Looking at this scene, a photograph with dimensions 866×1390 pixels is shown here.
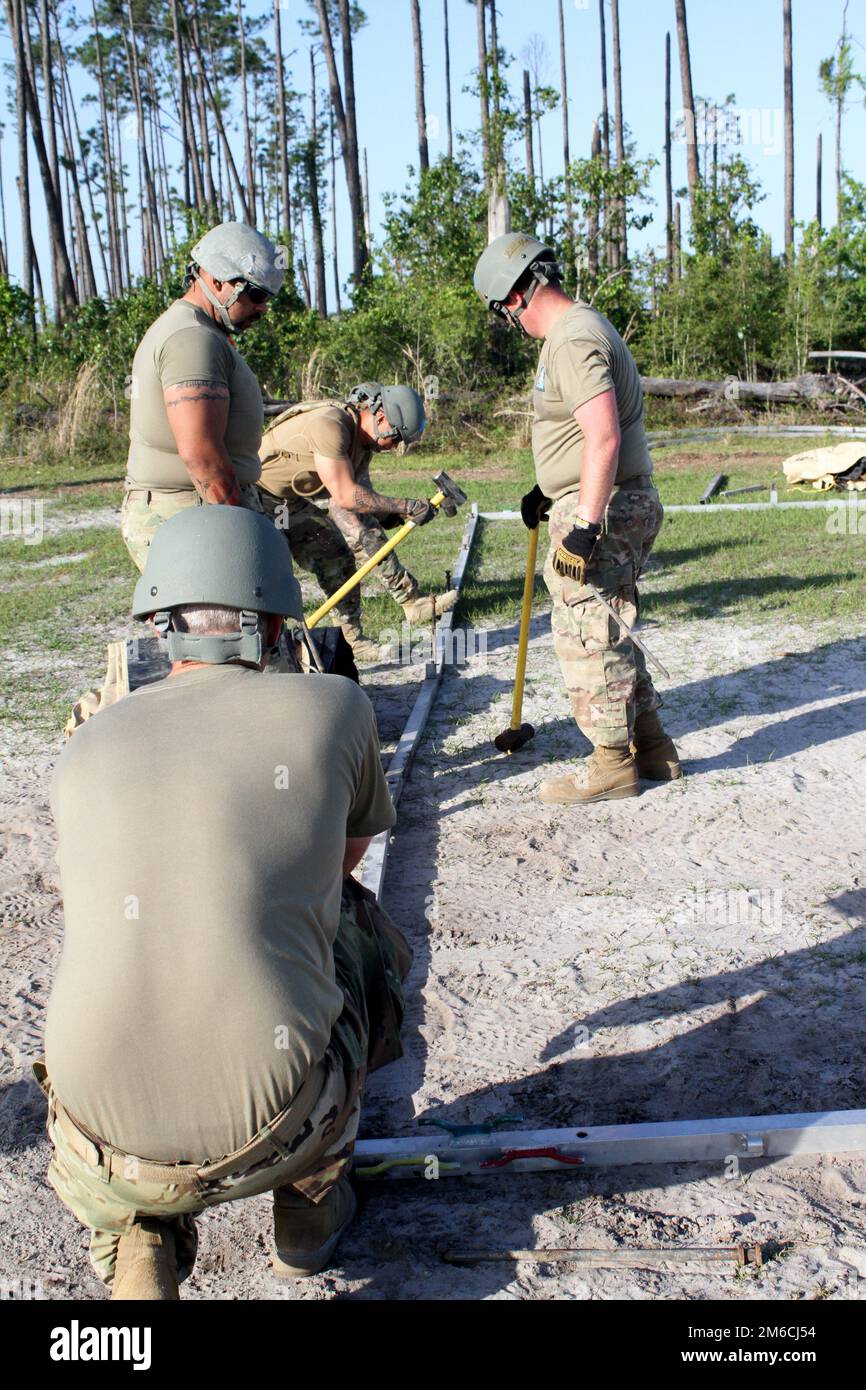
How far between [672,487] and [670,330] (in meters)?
9.58

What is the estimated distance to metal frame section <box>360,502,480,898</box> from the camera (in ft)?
13.1

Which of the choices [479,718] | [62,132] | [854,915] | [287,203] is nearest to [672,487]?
[479,718]

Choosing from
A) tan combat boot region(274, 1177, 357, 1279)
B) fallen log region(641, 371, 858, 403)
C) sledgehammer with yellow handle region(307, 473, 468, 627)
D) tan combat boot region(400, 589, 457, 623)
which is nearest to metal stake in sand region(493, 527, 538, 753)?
sledgehammer with yellow handle region(307, 473, 468, 627)

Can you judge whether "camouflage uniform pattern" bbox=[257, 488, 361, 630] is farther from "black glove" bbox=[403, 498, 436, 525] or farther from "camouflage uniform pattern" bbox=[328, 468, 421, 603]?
"black glove" bbox=[403, 498, 436, 525]

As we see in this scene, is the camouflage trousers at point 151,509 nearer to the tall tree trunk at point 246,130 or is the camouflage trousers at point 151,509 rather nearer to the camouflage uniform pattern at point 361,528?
the camouflage uniform pattern at point 361,528

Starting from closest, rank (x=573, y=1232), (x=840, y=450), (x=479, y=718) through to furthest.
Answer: (x=573, y=1232) < (x=479, y=718) < (x=840, y=450)

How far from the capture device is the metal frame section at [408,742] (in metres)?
4.01

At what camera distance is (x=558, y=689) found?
6.27m

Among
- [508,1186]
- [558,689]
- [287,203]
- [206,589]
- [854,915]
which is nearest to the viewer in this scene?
[206,589]

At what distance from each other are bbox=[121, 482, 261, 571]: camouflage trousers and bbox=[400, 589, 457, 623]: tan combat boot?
2916 mm

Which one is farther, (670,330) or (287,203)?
(287,203)

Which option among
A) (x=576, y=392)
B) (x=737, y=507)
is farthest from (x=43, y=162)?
(x=576, y=392)

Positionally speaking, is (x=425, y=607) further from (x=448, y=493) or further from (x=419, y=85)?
(x=419, y=85)

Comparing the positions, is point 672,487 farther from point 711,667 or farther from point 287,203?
point 287,203
